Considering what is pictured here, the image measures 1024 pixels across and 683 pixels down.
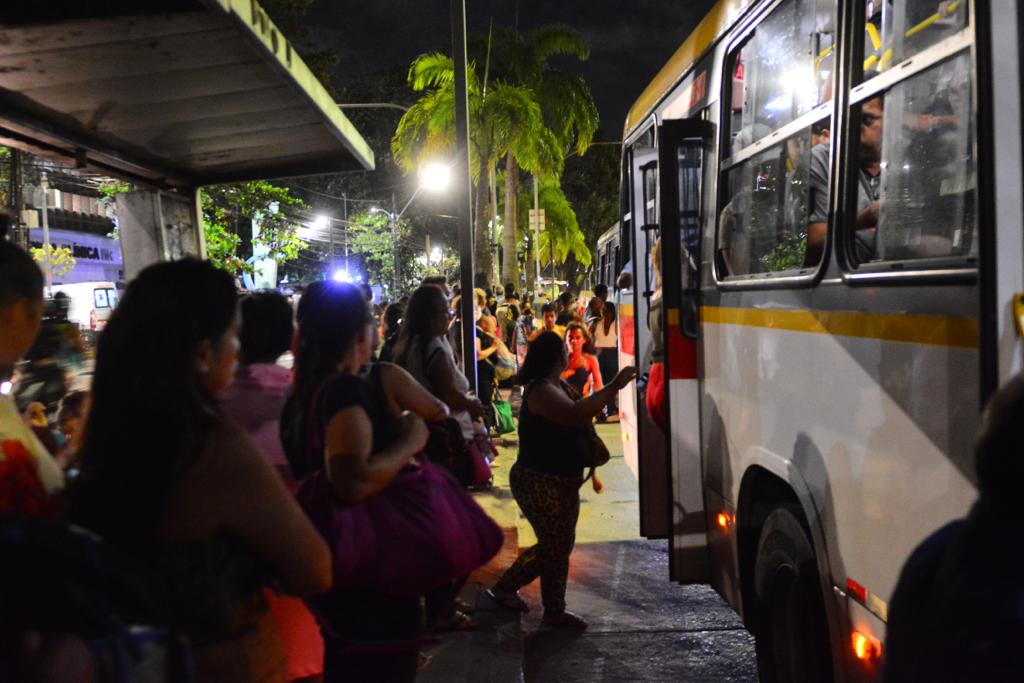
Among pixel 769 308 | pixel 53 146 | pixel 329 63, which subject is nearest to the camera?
pixel 769 308

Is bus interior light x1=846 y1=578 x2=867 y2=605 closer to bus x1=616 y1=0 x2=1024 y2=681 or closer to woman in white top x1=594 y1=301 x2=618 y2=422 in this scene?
bus x1=616 y1=0 x2=1024 y2=681

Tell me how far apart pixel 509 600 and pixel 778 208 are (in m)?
3.20

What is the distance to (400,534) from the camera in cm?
293

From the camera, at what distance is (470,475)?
227 inches

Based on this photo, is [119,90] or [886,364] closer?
[886,364]

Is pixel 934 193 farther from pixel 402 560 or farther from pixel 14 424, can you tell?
pixel 14 424

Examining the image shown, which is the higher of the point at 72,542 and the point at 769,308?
the point at 769,308

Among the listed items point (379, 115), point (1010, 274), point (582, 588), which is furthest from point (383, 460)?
point (379, 115)

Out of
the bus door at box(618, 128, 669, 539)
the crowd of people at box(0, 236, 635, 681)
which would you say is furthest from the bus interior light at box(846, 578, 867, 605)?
the bus door at box(618, 128, 669, 539)

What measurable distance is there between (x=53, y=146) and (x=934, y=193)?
386cm

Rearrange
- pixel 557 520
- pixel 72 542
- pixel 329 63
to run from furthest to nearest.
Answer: pixel 329 63
pixel 557 520
pixel 72 542

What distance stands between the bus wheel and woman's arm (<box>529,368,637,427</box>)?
5.15 ft

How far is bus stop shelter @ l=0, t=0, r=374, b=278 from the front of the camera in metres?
3.47

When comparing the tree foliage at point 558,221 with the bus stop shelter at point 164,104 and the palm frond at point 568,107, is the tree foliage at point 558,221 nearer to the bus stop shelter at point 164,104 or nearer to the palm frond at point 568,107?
the palm frond at point 568,107
